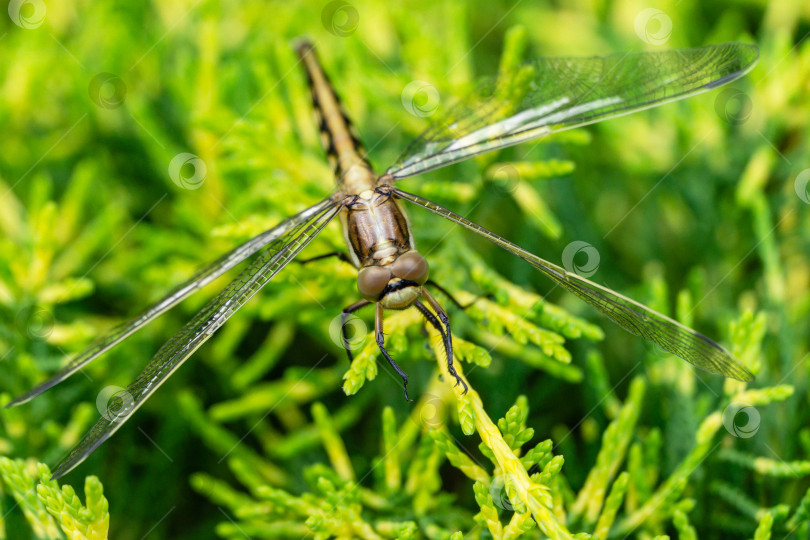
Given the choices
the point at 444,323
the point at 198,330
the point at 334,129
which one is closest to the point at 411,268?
the point at 444,323

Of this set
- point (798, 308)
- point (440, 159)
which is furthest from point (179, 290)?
point (798, 308)

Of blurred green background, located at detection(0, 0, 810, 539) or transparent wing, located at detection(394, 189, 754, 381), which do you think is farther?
blurred green background, located at detection(0, 0, 810, 539)

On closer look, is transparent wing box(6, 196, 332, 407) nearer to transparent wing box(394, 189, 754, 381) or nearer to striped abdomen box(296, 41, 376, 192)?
striped abdomen box(296, 41, 376, 192)

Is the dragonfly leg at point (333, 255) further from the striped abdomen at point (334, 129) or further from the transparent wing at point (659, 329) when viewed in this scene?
the transparent wing at point (659, 329)

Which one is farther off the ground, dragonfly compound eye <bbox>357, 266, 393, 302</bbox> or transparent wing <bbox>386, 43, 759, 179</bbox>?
transparent wing <bbox>386, 43, 759, 179</bbox>

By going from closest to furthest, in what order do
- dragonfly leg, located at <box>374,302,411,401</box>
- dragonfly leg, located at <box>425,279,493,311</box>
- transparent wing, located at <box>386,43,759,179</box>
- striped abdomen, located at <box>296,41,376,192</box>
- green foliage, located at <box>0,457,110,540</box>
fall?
green foliage, located at <box>0,457,110,540</box> < dragonfly leg, located at <box>374,302,411,401</box> < dragonfly leg, located at <box>425,279,493,311</box> < transparent wing, located at <box>386,43,759,179</box> < striped abdomen, located at <box>296,41,376,192</box>

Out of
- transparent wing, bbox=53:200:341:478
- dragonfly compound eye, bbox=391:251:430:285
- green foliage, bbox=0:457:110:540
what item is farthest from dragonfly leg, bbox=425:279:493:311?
green foliage, bbox=0:457:110:540
